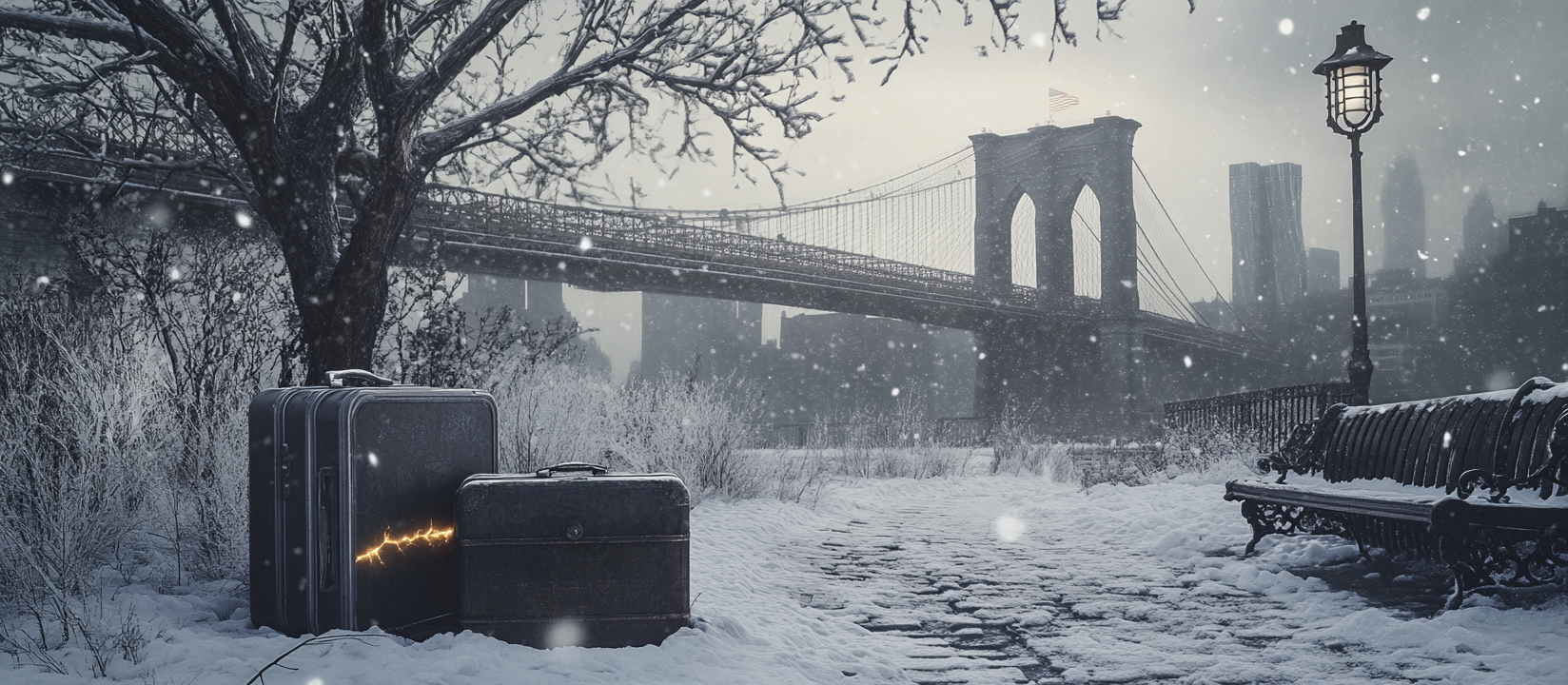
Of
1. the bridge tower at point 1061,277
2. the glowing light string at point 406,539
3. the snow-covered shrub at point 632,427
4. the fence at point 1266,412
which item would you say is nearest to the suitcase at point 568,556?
the glowing light string at point 406,539

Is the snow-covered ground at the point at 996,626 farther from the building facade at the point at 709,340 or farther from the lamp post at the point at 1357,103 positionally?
the building facade at the point at 709,340

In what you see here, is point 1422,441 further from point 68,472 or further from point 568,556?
point 68,472

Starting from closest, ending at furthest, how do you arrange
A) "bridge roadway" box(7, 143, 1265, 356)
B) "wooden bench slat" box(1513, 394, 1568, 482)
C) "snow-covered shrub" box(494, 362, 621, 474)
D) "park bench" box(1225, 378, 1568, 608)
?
1. "park bench" box(1225, 378, 1568, 608)
2. "wooden bench slat" box(1513, 394, 1568, 482)
3. "snow-covered shrub" box(494, 362, 621, 474)
4. "bridge roadway" box(7, 143, 1265, 356)

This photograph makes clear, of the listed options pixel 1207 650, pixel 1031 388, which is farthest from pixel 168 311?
pixel 1031 388

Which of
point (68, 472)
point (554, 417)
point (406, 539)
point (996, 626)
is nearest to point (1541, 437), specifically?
point (996, 626)

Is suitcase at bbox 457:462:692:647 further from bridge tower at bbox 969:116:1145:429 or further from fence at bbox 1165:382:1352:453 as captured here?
bridge tower at bbox 969:116:1145:429

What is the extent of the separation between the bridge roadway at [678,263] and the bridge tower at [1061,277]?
735 millimetres

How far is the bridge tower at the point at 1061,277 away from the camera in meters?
30.6

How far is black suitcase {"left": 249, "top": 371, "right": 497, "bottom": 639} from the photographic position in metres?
2.93

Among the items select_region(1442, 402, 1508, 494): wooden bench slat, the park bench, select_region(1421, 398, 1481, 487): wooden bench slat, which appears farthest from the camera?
select_region(1421, 398, 1481, 487): wooden bench slat

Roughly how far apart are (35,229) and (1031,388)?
85.2 ft

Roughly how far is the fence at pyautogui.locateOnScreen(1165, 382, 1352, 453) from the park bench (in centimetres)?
361

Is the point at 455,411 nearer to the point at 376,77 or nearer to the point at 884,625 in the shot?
the point at 884,625

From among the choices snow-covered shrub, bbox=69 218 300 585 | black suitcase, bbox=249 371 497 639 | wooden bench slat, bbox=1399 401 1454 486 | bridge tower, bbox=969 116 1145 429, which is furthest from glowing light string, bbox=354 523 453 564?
bridge tower, bbox=969 116 1145 429
